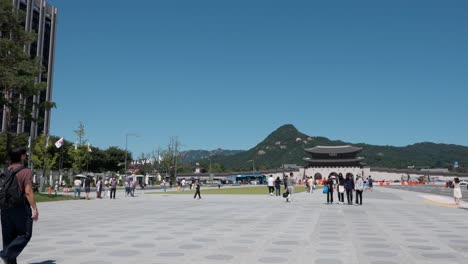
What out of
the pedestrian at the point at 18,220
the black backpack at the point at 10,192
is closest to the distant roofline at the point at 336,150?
the pedestrian at the point at 18,220

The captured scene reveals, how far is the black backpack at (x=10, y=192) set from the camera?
575cm

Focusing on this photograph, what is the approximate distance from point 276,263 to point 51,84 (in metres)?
85.6

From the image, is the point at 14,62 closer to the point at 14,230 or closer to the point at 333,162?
the point at 14,230

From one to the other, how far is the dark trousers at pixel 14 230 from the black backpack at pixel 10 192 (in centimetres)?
11

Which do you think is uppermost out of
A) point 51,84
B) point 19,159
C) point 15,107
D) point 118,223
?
point 51,84

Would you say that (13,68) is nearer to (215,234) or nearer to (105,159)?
(215,234)

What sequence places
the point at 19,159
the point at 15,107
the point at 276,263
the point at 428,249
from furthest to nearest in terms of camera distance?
the point at 15,107
the point at 428,249
the point at 276,263
the point at 19,159

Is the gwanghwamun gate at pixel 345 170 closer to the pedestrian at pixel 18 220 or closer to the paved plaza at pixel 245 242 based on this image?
the paved plaza at pixel 245 242

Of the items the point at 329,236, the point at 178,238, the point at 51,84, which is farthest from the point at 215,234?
the point at 51,84

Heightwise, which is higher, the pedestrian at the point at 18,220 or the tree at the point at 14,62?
the tree at the point at 14,62

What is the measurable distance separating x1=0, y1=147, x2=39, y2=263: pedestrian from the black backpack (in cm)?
3

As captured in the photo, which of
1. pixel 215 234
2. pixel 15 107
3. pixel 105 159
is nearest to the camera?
pixel 215 234

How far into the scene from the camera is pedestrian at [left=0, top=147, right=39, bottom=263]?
19.1 ft

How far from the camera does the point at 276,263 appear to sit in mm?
6898
